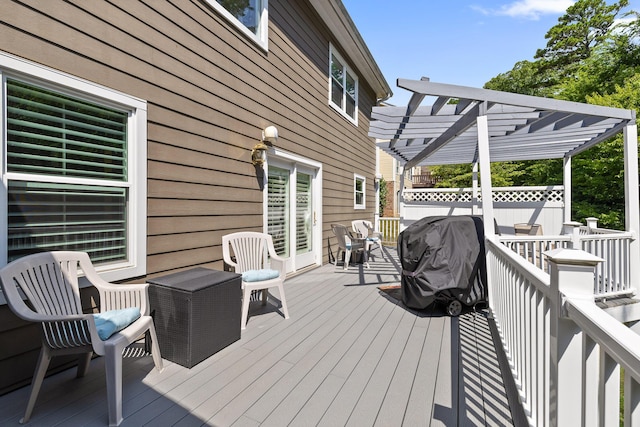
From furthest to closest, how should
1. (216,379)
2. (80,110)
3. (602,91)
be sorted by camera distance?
(602,91)
(80,110)
(216,379)

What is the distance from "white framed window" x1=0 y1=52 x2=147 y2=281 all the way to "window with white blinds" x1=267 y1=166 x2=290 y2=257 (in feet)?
6.91

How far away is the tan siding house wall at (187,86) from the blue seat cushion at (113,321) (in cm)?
61

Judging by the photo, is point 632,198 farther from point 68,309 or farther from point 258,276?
point 68,309

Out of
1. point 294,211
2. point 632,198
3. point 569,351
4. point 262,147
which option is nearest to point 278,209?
point 294,211

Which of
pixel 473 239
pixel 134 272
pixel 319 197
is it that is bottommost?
pixel 134 272

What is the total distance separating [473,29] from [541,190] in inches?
222

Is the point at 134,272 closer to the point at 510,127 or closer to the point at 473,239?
the point at 473,239

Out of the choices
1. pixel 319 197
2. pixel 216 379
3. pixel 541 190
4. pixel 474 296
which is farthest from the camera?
pixel 541 190

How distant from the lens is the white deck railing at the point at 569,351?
0.72 m

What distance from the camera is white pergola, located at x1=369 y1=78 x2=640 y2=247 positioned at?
3.32m

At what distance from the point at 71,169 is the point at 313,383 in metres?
2.24

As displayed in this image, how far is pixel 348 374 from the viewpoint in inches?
86.7

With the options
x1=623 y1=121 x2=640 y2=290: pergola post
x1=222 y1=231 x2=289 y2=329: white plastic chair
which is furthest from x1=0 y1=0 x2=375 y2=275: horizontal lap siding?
x1=623 y1=121 x2=640 y2=290: pergola post

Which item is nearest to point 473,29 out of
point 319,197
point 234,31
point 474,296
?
point 319,197
